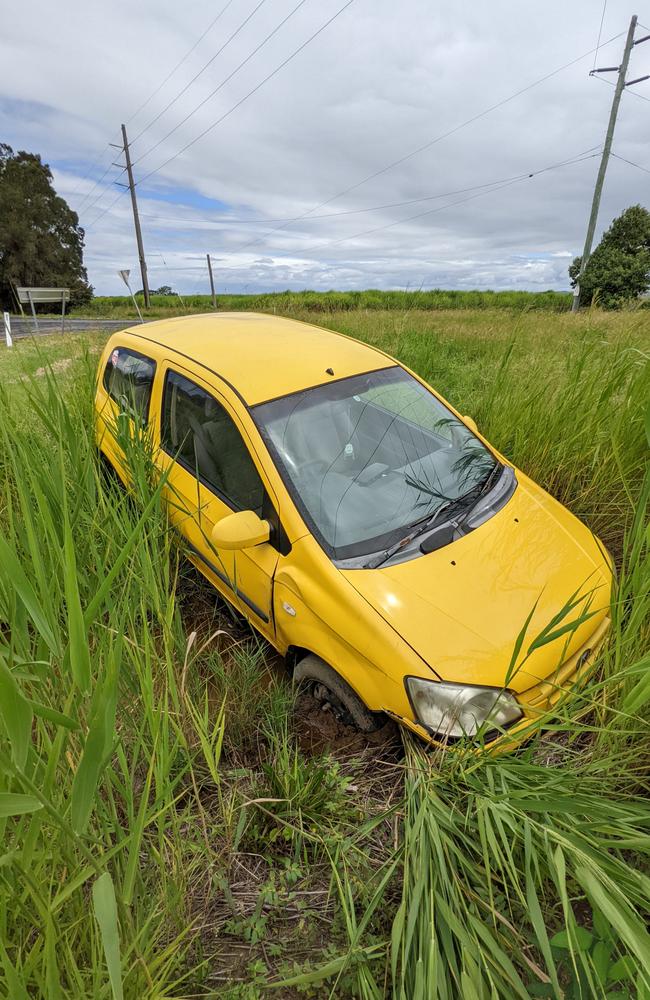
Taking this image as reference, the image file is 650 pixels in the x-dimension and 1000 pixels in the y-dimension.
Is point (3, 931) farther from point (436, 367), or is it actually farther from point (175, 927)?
point (436, 367)

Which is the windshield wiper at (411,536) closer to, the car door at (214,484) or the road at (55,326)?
the car door at (214,484)

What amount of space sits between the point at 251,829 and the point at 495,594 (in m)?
1.25

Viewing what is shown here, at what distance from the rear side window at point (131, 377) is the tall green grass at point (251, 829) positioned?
835mm

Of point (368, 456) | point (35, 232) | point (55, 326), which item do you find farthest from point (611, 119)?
point (35, 232)

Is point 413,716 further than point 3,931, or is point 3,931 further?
point 413,716

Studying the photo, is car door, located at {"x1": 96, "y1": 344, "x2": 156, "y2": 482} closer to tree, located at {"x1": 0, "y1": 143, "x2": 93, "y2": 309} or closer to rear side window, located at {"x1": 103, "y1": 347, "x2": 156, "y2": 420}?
rear side window, located at {"x1": 103, "y1": 347, "x2": 156, "y2": 420}

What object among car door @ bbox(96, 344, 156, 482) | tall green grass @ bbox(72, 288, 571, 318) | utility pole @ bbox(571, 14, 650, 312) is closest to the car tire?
car door @ bbox(96, 344, 156, 482)

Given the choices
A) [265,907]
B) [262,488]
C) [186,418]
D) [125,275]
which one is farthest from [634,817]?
[125,275]

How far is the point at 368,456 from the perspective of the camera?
239 centimetres

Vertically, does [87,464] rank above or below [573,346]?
below

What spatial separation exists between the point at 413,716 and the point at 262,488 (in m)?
1.18

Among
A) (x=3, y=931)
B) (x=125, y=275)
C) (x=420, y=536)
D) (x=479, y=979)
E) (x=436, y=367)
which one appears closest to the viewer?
(x=3, y=931)

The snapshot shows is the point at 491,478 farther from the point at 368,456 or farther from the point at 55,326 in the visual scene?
the point at 55,326

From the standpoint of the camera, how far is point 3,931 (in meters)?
0.91
